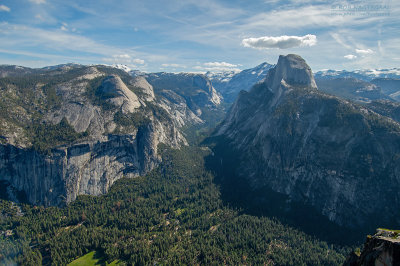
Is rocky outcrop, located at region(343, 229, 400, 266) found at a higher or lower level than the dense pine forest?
higher

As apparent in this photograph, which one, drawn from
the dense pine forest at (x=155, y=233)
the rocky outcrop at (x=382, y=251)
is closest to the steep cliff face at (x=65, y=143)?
the dense pine forest at (x=155, y=233)

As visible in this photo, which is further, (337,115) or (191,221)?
(337,115)

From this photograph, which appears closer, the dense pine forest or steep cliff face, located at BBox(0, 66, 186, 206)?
the dense pine forest

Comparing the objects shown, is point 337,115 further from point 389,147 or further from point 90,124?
point 90,124

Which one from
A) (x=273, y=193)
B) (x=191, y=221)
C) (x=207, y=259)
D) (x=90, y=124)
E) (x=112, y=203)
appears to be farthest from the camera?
(x=90, y=124)

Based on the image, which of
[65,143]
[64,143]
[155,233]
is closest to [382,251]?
[155,233]

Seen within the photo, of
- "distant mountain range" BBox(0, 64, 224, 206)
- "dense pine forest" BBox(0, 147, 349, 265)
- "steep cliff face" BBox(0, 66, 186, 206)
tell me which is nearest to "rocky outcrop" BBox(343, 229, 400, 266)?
"dense pine forest" BBox(0, 147, 349, 265)

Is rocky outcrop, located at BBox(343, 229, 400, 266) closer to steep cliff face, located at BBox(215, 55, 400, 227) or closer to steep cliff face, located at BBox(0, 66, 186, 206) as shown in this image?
steep cliff face, located at BBox(215, 55, 400, 227)

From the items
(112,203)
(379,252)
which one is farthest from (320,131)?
(112,203)

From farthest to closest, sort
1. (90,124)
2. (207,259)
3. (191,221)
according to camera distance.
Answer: (90,124)
(191,221)
(207,259)
